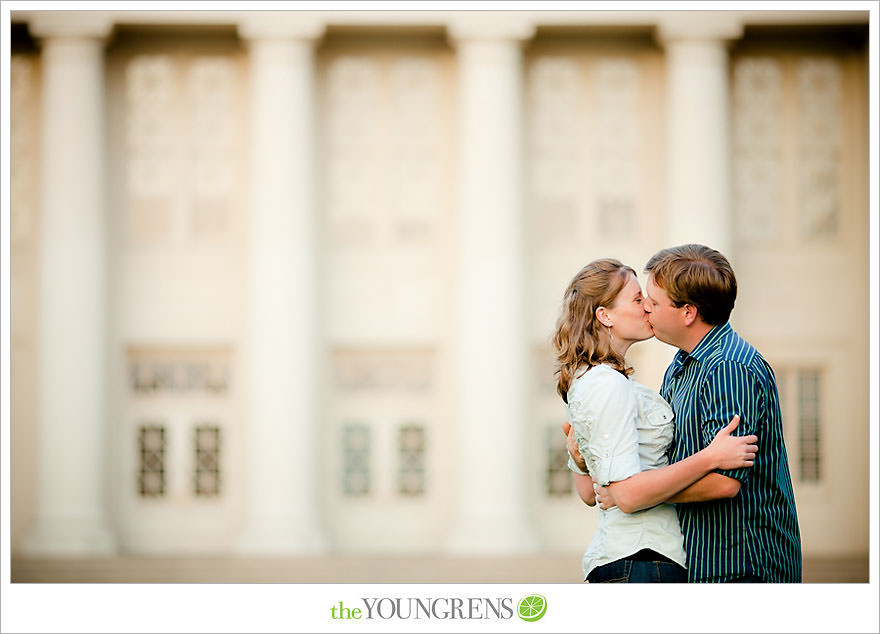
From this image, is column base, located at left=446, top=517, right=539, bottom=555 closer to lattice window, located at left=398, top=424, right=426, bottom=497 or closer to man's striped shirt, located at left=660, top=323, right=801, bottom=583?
lattice window, located at left=398, top=424, right=426, bottom=497

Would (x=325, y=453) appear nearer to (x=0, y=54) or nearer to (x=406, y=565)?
(x=406, y=565)

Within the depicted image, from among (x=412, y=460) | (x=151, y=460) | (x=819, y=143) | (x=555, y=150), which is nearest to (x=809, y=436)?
(x=819, y=143)

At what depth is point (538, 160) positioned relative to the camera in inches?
770

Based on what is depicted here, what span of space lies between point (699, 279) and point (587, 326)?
0.48 m

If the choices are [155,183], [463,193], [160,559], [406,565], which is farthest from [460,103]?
[160,559]

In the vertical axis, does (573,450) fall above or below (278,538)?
above

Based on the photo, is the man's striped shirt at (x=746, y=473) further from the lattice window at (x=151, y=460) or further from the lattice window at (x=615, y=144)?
the lattice window at (x=151, y=460)

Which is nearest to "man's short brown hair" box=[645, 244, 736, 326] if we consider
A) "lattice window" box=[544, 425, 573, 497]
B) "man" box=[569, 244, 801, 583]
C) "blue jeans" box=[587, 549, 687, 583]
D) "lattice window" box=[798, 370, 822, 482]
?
"man" box=[569, 244, 801, 583]

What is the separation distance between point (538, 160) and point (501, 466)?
527 cm

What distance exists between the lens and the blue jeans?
459cm

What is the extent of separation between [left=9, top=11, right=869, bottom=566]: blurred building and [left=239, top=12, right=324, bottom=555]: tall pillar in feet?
0.16

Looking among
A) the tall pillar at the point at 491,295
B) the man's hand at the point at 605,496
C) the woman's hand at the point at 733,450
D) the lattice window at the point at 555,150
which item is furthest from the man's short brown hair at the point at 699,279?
the lattice window at the point at 555,150

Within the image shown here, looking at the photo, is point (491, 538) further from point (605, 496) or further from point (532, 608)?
point (605, 496)

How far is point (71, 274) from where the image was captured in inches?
738
